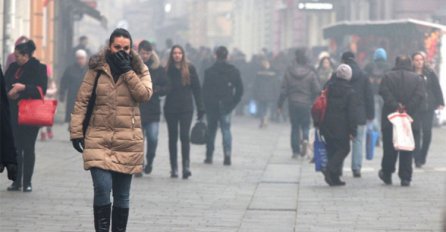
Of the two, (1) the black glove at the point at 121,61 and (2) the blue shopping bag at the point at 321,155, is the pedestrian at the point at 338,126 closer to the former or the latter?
(2) the blue shopping bag at the point at 321,155

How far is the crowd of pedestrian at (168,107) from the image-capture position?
9883 millimetres

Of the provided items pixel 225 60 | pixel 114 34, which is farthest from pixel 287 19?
pixel 114 34

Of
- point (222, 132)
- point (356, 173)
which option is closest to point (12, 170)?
point (356, 173)

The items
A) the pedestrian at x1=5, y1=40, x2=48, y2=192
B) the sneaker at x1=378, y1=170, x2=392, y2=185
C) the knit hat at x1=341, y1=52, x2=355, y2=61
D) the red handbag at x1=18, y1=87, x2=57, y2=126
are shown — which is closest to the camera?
the red handbag at x1=18, y1=87, x2=57, y2=126

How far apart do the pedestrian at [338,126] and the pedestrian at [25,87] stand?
329cm

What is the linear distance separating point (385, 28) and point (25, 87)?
16.6m

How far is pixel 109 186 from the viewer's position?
32.6ft

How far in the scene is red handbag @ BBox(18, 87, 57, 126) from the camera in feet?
46.7

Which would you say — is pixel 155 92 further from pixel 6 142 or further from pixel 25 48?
pixel 6 142

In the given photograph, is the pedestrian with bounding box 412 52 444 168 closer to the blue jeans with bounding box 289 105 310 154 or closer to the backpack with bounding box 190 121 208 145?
the blue jeans with bounding box 289 105 310 154

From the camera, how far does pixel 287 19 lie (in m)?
57.1

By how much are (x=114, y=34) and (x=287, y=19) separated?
156 ft

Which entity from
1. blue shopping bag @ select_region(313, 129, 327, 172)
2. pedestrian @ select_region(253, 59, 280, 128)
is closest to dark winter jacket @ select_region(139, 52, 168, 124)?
blue shopping bag @ select_region(313, 129, 327, 172)

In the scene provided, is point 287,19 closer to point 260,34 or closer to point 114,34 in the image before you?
point 260,34
